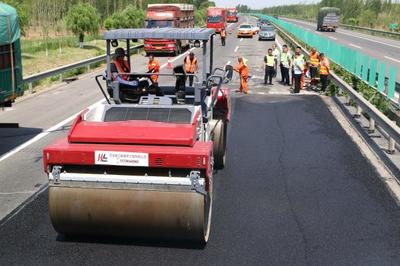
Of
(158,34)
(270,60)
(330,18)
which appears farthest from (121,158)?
(330,18)

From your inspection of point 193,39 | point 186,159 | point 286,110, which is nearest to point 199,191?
point 186,159

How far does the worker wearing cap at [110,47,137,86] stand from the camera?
721 centimetres

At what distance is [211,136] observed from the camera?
805 centimetres

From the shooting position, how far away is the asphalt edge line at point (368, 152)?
801 cm

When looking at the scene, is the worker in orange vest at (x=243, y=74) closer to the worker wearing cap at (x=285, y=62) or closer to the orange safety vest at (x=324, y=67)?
the worker wearing cap at (x=285, y=62)

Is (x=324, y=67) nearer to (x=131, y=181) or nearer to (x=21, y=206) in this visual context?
(x=21, y=206)

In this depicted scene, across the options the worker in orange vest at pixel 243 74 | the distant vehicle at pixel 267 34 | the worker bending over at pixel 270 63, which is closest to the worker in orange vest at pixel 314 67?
the worker bending over at pixel 270 63

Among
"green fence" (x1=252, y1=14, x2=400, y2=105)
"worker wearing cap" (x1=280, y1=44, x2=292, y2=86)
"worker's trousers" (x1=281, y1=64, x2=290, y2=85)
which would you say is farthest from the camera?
"worker's trousers" (x1=281, y1=64, x2=290, y2=85)

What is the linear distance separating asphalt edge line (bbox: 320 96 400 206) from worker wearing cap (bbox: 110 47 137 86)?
4.42 metres

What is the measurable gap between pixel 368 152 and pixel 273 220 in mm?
4415

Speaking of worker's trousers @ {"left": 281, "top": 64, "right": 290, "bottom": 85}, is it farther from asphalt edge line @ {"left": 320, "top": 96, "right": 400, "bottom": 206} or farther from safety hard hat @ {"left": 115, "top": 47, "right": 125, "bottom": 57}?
safety hard hat @ {"left": 115, "top": 47, "right": 125, "bottom": 57}

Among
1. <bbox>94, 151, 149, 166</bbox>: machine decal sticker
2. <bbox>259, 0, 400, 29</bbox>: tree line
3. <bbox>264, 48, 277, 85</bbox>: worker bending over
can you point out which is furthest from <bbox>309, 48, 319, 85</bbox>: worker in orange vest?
<bbox>259, 0, 400, 29</bbox>: tree line

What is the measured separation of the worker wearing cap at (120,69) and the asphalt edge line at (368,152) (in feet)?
14.5

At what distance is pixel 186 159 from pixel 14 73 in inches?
229
